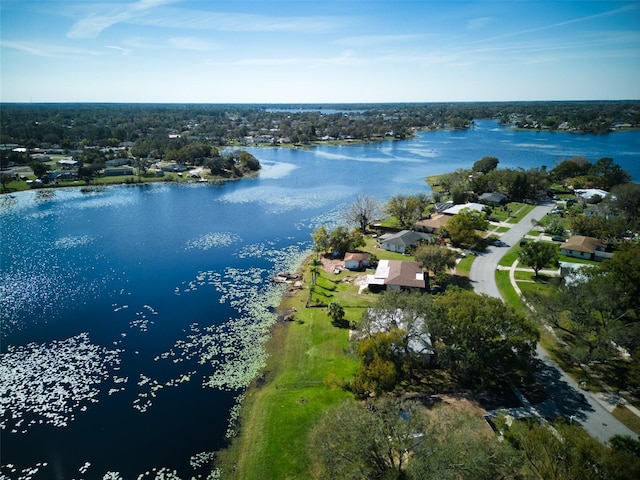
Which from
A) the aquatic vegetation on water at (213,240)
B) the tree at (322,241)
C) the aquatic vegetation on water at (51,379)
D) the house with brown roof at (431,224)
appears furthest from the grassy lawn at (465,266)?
Answer: the aquatic vegetation on water at (51,379)

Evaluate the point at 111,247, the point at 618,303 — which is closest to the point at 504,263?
the point at 618,303

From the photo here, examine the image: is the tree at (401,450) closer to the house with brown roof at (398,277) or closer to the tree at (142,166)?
the house with brown roof at (398,277)

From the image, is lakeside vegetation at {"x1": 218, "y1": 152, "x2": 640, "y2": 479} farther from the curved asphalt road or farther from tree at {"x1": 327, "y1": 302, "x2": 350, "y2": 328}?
the curved asphalt road

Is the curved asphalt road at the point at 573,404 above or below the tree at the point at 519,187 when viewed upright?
below

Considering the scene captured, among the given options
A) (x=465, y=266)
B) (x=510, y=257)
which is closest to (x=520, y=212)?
(x=510, y=257)

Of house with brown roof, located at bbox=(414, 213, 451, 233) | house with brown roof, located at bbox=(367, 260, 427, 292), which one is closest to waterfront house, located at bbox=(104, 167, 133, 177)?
house with brown roof, located at bbox=(414, 213, 451, 233)

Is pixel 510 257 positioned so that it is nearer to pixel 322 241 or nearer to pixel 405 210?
pixel 405 210
